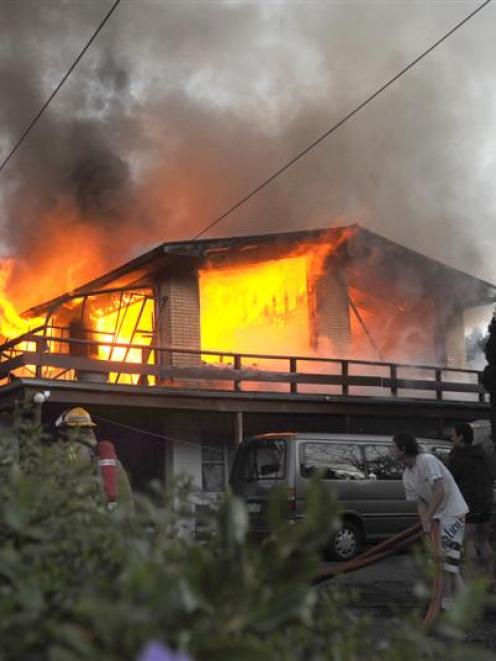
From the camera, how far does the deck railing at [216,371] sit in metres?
12.9

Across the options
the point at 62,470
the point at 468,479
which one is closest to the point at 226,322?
the point at 468,479

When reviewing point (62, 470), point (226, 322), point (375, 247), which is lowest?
point (62, 470)

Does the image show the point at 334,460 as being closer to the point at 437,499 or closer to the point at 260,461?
the point at 260,461

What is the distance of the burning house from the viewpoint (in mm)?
14094

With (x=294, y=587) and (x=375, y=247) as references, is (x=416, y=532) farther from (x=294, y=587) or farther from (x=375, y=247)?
(x=375, y=247)

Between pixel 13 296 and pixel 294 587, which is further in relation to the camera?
pixel 13 296

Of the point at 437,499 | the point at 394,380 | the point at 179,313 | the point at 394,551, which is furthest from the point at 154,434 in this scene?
the point at 394,551

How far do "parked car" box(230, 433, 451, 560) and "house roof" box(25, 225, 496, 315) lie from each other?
17.0ft

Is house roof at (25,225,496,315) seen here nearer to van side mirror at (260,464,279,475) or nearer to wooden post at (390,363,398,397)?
wooden post at (390,363,398,397)

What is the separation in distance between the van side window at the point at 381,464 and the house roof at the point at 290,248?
212 inches

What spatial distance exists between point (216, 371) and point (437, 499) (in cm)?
859

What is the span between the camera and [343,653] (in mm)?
1417

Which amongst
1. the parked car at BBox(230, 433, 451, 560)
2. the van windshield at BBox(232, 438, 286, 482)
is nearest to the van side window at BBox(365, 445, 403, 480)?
the parked car at BBox(230, 433, 451, 560)

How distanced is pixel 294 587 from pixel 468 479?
18.1ft
